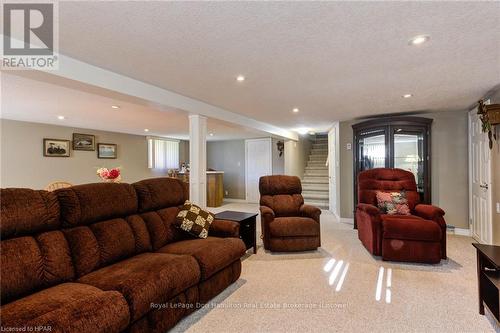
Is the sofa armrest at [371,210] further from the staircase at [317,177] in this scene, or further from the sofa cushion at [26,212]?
the staircase at [317,177]

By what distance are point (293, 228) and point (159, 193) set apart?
1.84 m

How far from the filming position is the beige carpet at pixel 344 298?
196 centimetres

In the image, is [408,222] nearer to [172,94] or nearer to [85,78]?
[172,94]

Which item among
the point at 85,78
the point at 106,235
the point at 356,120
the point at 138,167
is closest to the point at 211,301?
the point at 106,235

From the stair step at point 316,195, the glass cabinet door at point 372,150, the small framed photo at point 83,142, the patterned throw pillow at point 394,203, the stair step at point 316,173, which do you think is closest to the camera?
the patterned throw pillow at point 394,203

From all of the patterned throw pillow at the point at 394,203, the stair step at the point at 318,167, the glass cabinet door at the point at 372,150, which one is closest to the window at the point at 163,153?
the stair step at the point at 318,167

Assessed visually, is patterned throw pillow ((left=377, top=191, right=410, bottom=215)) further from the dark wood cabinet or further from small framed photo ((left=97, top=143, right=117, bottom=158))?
small framed photo ((left=97, top=143, right=117, bottom=158))

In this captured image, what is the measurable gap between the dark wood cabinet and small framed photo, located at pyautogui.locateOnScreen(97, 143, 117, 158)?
6.36 m

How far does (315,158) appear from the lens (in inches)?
A: 360

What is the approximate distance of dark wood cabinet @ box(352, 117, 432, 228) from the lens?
455cm

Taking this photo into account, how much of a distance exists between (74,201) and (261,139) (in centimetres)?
676

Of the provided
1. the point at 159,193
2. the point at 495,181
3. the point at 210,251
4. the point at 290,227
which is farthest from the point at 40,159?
the point at 495,181

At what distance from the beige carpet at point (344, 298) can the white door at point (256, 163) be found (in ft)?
16.5

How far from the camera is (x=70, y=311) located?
52.5 inches
